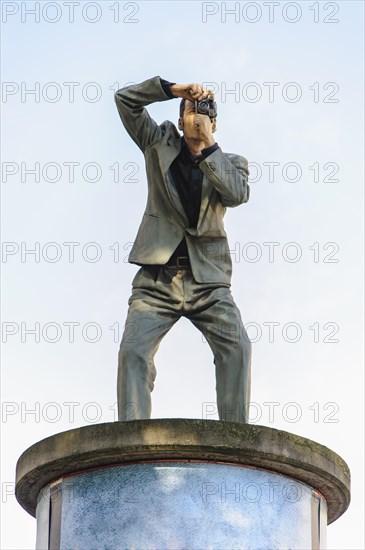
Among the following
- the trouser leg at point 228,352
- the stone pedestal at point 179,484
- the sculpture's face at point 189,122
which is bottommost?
the stone pedestal at point 179,484

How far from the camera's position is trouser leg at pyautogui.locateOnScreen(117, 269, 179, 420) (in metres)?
11.3

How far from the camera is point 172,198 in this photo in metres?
11.9

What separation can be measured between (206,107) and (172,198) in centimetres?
79

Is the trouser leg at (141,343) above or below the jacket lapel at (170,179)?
below

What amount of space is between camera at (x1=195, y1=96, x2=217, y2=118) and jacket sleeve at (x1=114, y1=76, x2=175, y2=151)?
264mm

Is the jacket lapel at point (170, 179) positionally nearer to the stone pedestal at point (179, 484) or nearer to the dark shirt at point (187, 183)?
the dark shirt at point (187, 183)

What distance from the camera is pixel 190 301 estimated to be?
1167cm

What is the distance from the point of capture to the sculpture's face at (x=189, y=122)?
38.8 feet

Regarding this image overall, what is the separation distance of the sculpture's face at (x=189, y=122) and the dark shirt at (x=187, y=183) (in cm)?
18

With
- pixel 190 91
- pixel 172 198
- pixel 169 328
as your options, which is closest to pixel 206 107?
pixel 190 91

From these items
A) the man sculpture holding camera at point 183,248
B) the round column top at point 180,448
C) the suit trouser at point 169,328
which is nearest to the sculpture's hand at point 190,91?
the man sculpture holding camera at point 183,248

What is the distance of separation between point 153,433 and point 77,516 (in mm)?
865

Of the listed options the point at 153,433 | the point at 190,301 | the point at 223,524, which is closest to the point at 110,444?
the point at 153,433

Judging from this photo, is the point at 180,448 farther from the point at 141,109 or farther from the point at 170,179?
the point at 141,109
